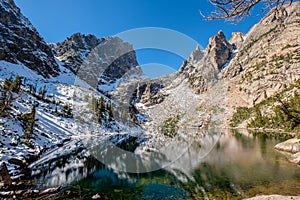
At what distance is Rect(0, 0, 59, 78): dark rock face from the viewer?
104m

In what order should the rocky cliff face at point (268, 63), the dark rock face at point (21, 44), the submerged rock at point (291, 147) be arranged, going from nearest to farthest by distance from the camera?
the submerged rock at point (291, 147)
the dark rock face at point (21, 44)
the rocky cliff face at point (268, 63)

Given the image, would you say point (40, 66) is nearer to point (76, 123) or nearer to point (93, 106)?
point (93, 106)

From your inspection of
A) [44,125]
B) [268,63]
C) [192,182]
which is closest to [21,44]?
[44,125]

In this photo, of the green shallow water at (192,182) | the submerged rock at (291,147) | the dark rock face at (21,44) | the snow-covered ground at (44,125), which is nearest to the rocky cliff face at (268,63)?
the submerged rock at (291,147)

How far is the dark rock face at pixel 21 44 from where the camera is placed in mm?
103544

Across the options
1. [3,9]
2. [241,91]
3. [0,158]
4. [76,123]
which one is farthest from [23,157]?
[241,91]

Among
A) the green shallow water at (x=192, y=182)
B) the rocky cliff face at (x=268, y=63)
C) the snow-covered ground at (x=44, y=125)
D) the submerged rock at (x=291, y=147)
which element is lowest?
the green shallow water at (x=192, y=182)

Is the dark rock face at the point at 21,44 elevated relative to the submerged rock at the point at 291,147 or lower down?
elevated

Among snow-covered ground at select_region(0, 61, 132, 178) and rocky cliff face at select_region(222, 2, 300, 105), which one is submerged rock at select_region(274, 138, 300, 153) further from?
rocky cliff face at select_region(222, 2, 300, 105)

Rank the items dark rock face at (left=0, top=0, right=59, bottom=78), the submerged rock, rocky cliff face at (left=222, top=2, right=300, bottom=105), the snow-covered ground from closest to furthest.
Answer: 1. the snow-covered ground
2. the submerged rock
3. dark rock face at (left=0, top=0, right=59, bottom=78)
4. rocky cliff face at (left=222, top=2, right=300, bottom=105)

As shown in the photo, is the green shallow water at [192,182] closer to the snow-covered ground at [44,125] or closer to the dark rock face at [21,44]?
the snow-covered ground at [44,125]

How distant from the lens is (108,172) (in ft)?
65.9

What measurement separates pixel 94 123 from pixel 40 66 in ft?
240

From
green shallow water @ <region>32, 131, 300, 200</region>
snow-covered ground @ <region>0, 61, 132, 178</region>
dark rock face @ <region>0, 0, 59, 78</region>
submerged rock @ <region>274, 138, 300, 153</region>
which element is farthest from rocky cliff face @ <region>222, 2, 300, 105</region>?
dark rock face @ <region>0, 0, 59, 78</region>
